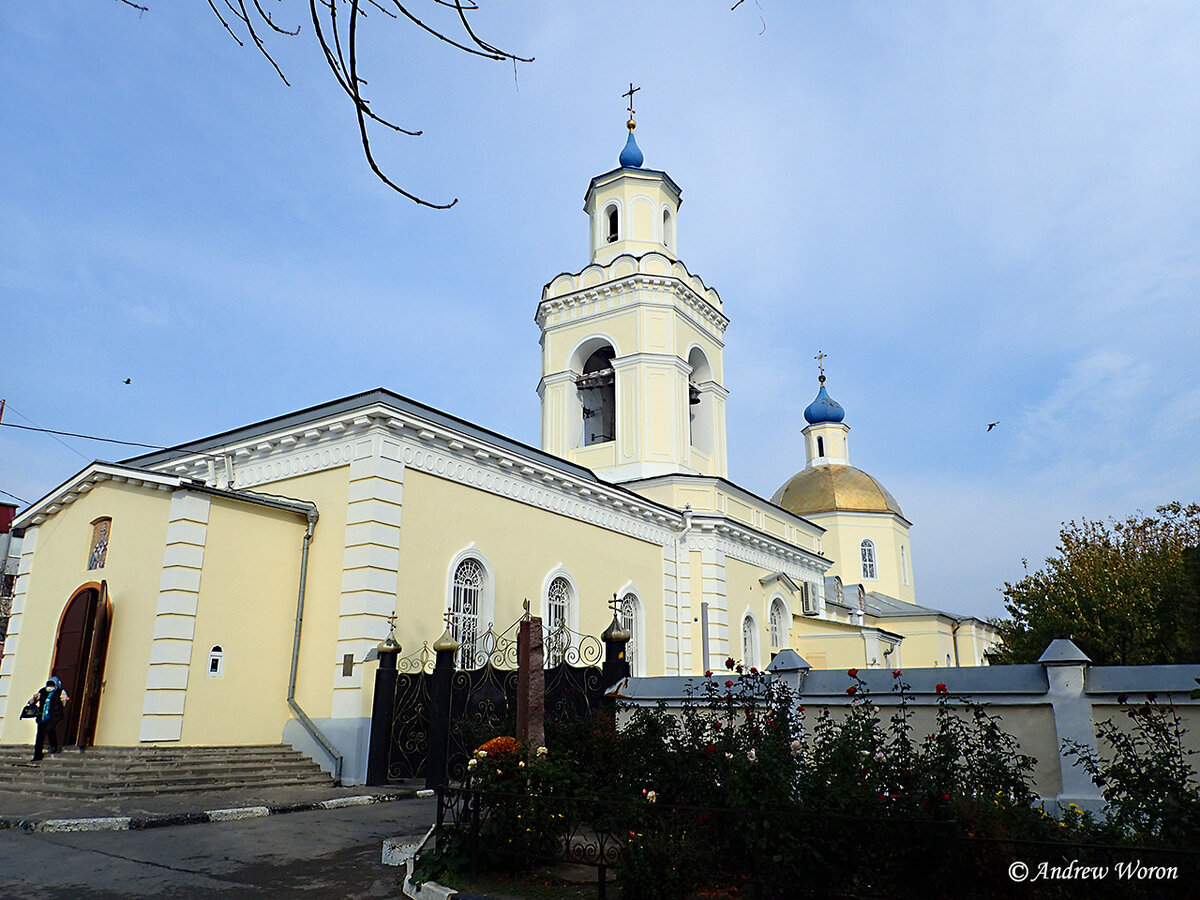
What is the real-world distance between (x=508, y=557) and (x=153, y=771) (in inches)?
277

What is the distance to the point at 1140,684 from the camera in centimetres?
779

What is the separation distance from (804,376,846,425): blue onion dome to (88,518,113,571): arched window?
38888mm

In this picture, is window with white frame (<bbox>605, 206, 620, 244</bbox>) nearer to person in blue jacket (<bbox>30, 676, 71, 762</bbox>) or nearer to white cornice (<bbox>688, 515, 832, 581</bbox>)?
white cornice (<bbox>688, 515, 832, 581</bbox>)

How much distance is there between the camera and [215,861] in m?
7.85

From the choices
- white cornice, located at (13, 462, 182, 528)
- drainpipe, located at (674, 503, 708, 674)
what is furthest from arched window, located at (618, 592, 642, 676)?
white cornice, located at (13, 462, 182, 528)

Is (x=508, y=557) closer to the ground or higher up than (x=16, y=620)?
higher up

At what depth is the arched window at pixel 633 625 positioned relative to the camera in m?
20.2

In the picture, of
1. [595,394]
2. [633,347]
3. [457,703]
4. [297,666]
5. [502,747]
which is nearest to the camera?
[502,747]

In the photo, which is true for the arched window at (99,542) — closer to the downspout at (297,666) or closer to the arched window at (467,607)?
the downspout at (297,666)

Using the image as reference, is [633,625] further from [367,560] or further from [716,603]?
[367,560]

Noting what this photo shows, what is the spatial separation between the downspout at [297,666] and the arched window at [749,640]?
501 inches

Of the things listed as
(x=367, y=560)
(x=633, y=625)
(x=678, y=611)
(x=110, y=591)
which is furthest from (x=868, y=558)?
(x=110, y=591)

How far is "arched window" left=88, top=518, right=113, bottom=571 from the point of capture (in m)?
14.6

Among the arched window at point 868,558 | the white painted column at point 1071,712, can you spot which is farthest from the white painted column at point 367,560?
the arched window at point 868,558
